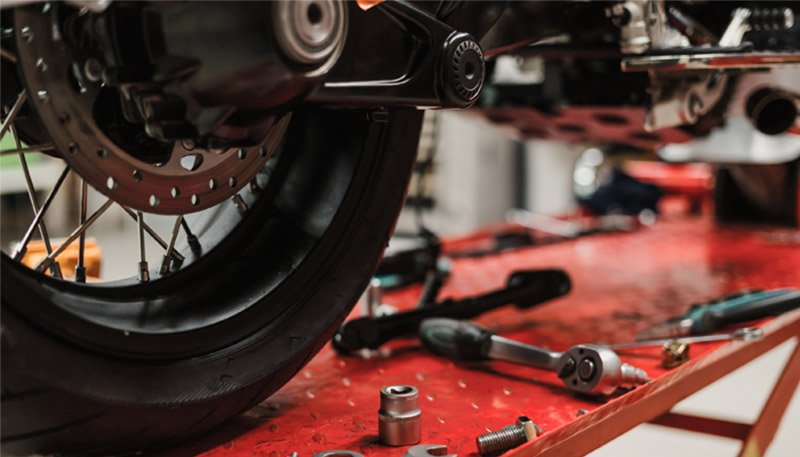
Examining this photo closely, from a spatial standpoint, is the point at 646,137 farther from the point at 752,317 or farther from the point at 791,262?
the point at 752,317

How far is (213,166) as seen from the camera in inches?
34.7

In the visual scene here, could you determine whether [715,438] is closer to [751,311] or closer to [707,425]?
[707,425]

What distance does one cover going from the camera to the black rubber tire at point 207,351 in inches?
27.9

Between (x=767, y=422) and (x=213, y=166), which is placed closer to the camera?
(x=213, y=166)

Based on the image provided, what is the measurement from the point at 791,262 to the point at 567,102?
0.61 meters

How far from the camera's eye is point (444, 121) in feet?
15.5

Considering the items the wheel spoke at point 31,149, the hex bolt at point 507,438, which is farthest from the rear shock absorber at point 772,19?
the wheel spoke at point 31,149

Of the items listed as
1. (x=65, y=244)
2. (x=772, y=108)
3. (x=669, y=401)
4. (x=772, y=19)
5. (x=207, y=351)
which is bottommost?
(x=669, y=401)

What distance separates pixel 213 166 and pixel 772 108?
1.09 m

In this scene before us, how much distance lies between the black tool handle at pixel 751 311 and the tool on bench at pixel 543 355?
0.31 metres

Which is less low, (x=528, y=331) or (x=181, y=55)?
(x=181, y=55)

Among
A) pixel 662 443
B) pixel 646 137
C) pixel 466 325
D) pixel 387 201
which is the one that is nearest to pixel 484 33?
pixel 387 201

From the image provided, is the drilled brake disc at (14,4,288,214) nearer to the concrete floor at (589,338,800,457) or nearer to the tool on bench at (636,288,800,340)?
the tool on bench at (636,288,800,340)

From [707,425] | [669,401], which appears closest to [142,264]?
[669,401]
